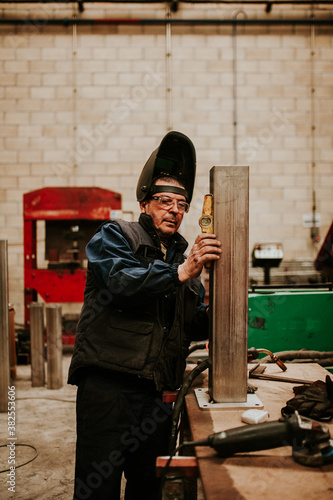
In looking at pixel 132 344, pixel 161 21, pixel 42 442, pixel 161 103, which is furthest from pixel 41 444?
pixel 161 21

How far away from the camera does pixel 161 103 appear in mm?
5211

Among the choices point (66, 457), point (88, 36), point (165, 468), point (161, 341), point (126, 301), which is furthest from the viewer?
point (88, 36)

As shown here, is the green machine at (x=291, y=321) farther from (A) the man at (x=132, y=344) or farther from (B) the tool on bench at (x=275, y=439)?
(B) the tool on bench at (x=275, y=439)

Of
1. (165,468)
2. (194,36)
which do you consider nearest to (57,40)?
(194,36)

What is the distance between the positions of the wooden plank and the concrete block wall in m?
4.15

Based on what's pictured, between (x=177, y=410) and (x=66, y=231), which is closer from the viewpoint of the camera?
(x=177, y=410)

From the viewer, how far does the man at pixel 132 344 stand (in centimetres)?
121

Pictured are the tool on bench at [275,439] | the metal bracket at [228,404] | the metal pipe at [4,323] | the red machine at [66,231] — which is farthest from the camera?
the red machine at [66,231]

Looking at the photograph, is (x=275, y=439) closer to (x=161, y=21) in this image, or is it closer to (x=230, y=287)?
(x=230, y=287)

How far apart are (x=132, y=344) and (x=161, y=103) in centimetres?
458

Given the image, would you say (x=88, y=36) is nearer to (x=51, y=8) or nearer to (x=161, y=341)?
(x=51, y=8)

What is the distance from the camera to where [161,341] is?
1293 mm

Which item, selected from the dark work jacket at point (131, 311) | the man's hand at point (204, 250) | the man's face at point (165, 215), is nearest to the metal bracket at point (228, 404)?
the dark work jacket at point (131, 311)

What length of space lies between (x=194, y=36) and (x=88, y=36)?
145cm
